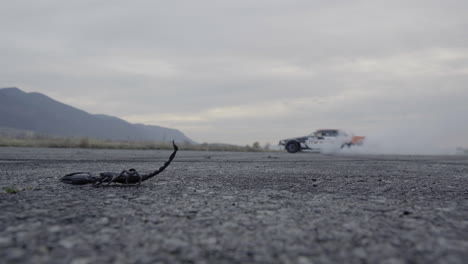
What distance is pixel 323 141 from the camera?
19891mm

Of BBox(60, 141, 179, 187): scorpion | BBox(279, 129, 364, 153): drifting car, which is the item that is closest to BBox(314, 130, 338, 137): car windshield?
BBox(279, 129, 364, 153): drifting car

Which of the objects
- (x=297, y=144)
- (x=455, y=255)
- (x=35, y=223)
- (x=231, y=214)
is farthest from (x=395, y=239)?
(x=297, y=144)

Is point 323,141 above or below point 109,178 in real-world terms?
above

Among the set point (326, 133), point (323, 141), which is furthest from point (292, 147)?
point (326, 133)

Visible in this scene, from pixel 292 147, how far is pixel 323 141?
6.06 feet

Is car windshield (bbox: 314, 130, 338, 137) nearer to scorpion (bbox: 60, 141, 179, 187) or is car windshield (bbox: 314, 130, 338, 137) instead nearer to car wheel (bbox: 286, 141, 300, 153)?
car wheel (bbox: 286, 141, 300, 153)

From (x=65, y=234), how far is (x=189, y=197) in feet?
3.66

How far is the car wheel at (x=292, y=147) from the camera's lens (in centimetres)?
2000

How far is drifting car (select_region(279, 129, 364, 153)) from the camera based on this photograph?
19453mm

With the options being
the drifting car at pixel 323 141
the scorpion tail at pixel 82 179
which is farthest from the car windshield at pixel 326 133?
the scorpion tail at pixel 82 179

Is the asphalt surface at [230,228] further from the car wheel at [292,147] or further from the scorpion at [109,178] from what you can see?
the car wheel at [292,147]

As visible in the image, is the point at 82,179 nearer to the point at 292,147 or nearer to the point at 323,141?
the point at 292,147

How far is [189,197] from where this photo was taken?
96.7 inches

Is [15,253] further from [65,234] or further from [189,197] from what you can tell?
[189,197]
